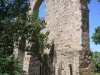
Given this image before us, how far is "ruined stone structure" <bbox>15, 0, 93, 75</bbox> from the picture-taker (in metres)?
6.33

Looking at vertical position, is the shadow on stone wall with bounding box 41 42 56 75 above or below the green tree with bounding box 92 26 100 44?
below

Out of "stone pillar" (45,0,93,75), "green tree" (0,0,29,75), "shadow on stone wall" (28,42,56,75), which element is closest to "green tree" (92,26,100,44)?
"shadow on stone wall" (28,42,56,75)

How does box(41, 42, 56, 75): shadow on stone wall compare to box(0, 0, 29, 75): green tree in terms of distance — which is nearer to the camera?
box(0, 0, 29, 75): green tree

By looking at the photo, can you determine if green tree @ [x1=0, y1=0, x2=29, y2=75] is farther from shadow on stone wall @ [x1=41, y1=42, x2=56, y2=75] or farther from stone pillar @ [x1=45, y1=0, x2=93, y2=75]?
shadow on stone wall @ [x1=41, y1=42, x2=56, y2=75]

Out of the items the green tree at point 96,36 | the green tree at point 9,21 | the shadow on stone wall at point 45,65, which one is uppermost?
the green tree at point 96,36

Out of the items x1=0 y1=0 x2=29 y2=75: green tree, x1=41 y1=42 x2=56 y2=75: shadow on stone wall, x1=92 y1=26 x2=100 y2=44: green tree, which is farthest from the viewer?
x1=92 y1=26 x2=100 y2=44: green tree

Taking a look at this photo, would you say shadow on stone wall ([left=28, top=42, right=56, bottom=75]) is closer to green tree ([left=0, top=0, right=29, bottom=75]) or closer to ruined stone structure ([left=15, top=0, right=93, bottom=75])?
ruined stone structure ([left=15, top=0, right=93, bottom=75])

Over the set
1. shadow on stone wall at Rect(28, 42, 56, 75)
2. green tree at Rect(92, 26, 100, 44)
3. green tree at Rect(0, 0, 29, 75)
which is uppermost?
green tree at Rect(92, 26, 100, 44)

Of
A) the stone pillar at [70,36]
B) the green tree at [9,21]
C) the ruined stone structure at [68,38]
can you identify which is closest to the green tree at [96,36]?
the ruined stone structure at [68,38]

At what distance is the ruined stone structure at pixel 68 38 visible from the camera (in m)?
6.33

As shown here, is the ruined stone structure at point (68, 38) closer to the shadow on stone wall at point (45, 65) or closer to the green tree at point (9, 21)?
the shadow on stone wall at point (45, 65)

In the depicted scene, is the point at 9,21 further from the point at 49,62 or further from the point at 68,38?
the point at 49,62

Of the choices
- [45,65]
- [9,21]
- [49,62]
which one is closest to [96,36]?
[45,65]

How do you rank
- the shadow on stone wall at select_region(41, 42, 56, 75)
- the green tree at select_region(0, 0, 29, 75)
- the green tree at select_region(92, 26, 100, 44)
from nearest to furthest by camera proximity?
the green tree at select_region(0, 0, 29, 75), the shadow on stone wall at select_region(41, 42, 56, 75), the green tree at select_region(92, 26, 100, 44)
